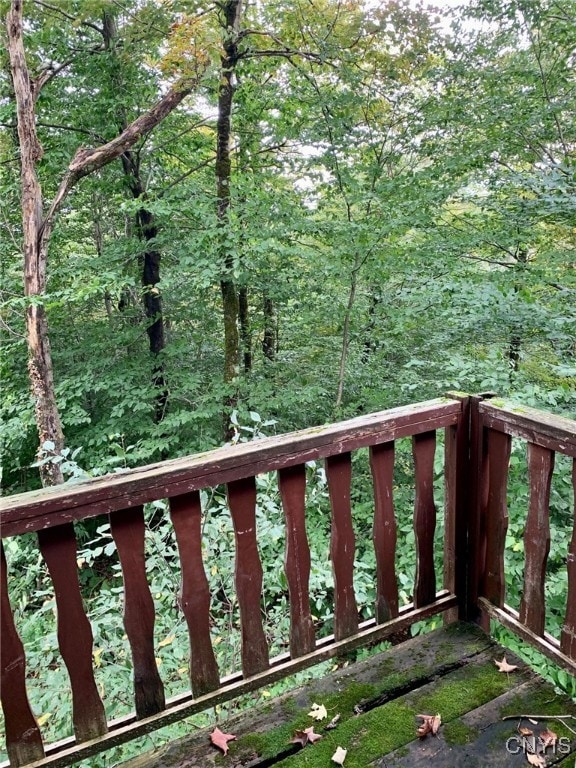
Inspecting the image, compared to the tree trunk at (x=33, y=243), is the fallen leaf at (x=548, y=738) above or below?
below

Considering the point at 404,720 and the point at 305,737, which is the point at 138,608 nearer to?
the point at 305,737

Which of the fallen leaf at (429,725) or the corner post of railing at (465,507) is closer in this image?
the fallen leaf at (429,725)

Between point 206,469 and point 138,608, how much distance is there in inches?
16.0

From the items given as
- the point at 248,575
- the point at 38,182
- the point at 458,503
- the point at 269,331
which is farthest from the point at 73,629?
the point at 269,331

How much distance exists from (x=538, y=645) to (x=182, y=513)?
115 cm

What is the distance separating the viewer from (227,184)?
5.36 metres

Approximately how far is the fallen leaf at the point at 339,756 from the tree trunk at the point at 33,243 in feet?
12.9

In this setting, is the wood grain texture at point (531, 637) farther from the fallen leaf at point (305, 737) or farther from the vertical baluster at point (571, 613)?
the fallen leaf at point (305, 737)

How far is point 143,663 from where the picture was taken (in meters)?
1.24

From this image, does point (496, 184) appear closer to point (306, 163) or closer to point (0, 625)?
point (306, 163)

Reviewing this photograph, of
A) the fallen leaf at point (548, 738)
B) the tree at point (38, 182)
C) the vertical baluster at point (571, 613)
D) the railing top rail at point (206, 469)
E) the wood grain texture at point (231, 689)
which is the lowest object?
the fallen leaf at point (548, 738)

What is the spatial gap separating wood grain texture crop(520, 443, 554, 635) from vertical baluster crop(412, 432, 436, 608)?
29 cm

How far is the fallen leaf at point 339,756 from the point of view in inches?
48.1

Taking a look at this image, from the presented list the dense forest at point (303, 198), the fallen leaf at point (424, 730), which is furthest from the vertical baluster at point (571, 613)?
the dense forest at point (303, 198)
